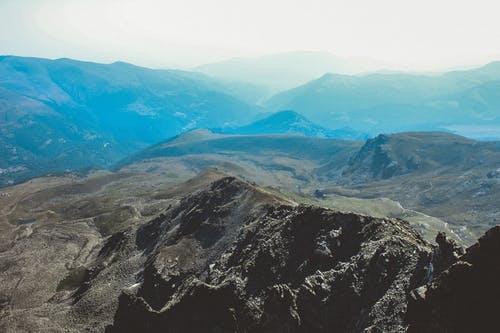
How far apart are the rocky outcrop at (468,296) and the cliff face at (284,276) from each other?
13646 mm

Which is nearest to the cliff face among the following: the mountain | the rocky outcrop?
the mountain

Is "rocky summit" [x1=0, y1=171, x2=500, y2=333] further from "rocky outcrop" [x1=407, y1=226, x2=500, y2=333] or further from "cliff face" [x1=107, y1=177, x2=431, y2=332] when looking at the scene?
"cliff face" [x1=107, y1=177, x2=431, y2=332]

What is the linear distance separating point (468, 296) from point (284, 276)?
47545 millimetres

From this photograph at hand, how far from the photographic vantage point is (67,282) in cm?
13962

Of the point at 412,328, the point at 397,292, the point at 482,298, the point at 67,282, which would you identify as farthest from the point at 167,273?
the point at 482,298

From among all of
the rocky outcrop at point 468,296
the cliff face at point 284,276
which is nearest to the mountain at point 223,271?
the cliff face at point 284,276

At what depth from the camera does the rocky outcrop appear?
40094 millimetres

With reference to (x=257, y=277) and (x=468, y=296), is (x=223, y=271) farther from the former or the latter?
(x=468, y=296)

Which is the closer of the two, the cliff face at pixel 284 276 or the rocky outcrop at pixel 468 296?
the rocky outcrop at pixel 468 296

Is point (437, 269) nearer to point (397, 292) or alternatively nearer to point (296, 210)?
point (397, 292)

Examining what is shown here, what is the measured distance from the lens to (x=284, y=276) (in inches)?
3418

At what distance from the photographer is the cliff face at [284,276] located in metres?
66.0

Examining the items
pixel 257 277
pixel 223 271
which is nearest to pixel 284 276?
pixel 257 277

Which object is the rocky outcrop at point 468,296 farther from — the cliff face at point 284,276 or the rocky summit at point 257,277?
the cliff face at point 284,276
